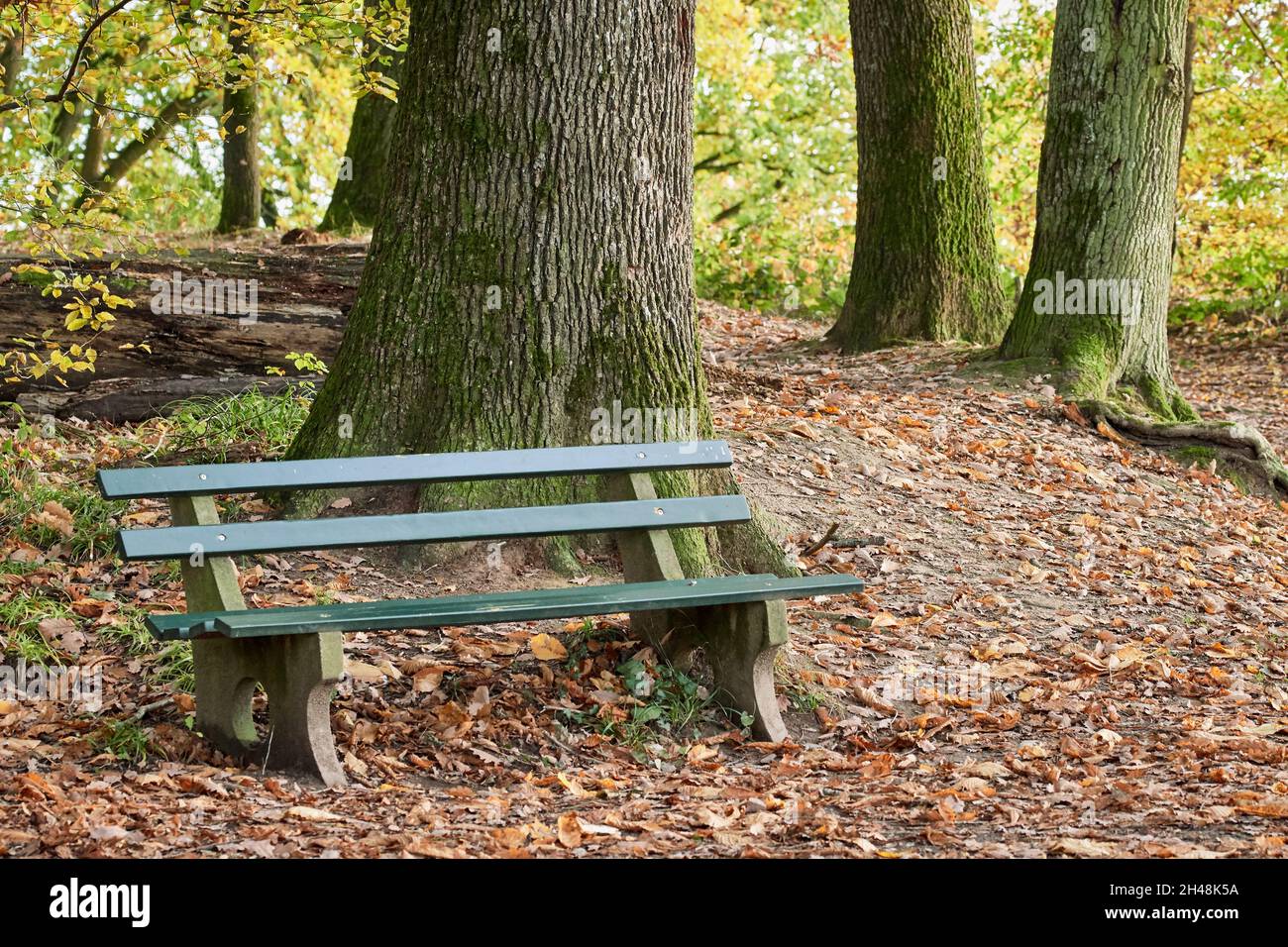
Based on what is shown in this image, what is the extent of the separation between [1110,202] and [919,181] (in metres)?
1.77

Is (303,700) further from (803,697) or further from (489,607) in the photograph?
(803,697)

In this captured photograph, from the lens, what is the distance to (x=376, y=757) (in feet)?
14.4

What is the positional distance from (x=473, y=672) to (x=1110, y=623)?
2.87 metres

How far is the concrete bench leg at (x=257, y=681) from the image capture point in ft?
13.4

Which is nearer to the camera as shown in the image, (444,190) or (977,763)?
(977,763)

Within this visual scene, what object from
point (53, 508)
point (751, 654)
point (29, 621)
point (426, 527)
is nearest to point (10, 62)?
point (53, 508)

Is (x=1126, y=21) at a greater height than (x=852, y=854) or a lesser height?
greater

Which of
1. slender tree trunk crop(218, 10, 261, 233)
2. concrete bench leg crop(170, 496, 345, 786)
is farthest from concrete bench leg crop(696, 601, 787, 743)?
slender tree trunk crop(218, 10, 261, 233)

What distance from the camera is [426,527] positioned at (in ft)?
14.7

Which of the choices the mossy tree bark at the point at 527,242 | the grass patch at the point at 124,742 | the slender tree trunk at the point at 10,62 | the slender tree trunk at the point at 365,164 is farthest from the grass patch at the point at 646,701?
the slender tree trunk at the point at 10,62

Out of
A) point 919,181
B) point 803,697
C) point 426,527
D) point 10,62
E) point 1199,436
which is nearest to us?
point 426,527

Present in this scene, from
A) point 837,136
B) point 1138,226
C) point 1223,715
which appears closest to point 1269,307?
point 1138,226

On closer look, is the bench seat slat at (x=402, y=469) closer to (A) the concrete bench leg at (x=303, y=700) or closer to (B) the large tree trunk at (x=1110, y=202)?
(A) the concrete bench leg at (x=303, y=700)

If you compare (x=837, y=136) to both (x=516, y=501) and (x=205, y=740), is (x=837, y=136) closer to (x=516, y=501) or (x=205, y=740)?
(x=516, y=501)
